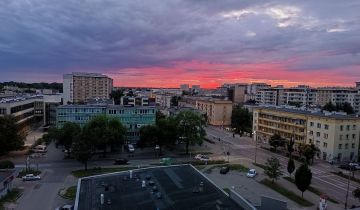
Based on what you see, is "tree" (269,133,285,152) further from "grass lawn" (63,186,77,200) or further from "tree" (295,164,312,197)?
"grass lawn" (63,186,77,200)

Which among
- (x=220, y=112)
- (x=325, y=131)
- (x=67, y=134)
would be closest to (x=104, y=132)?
(x=67, y=134)

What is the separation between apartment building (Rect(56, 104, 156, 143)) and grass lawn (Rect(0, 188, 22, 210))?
28143mm

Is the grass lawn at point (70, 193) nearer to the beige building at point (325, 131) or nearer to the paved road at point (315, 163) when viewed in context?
the paved road at point (315, 163)

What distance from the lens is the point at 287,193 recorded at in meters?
38.2

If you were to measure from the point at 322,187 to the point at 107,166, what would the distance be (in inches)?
1186

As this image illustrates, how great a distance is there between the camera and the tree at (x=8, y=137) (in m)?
50.6

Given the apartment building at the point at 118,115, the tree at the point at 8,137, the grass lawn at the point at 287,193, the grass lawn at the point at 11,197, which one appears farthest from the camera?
the apartment building at the point at 118,115

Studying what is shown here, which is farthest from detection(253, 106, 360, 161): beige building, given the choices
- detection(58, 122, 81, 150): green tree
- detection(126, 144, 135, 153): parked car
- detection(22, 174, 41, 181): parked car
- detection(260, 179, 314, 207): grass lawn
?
detection(22, 174, 41, 181): parked car

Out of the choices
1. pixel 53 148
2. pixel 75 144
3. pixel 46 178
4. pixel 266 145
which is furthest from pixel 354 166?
pixel 53 148

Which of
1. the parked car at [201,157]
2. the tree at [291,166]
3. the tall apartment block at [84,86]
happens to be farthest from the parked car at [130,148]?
the tall apartment block at [84,86]

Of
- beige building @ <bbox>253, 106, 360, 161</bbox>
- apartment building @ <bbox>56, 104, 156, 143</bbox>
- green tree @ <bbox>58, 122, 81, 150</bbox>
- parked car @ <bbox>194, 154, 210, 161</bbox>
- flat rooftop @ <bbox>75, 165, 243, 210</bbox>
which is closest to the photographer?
flat rooftop @ <bbox>75, 165, 243, 210</bbox>

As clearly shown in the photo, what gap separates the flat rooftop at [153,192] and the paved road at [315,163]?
19298mm

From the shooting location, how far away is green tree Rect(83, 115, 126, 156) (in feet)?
164

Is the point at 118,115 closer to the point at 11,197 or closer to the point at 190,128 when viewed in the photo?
the point at 190,128
